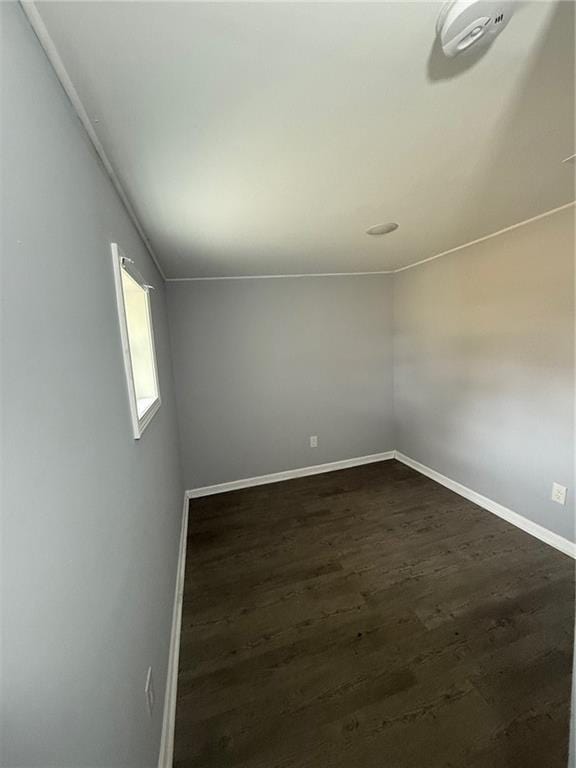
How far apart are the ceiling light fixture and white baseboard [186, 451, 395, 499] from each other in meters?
2.45

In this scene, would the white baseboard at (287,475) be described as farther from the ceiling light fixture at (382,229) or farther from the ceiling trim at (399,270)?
the ceiling light fixture at (382,229)

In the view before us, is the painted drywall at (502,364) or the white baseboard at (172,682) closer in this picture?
the white baseboard at (172,682)

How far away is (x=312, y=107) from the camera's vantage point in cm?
89

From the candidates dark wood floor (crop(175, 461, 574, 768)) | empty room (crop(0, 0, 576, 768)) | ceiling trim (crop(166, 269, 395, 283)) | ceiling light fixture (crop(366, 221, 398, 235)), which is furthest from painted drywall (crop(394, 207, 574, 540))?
ceiling light fixture (crop(366, 221, 398, 235))

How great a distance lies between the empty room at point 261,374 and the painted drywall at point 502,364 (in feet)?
0.07

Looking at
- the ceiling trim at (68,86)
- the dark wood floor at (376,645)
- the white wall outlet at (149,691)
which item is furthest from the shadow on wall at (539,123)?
the dark wood floor at (376,645)

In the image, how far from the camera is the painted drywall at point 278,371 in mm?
3004

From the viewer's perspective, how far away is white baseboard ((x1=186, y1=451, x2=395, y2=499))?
124 inches

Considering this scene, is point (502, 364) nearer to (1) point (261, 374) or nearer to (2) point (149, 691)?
(1) point (261, 374)

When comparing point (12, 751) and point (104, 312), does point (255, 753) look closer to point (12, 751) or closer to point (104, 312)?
point (12, 751)

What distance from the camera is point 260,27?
647 millimetres

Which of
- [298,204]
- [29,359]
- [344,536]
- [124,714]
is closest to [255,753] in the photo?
[124,714]

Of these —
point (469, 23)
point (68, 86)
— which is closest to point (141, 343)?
point (68, 86)

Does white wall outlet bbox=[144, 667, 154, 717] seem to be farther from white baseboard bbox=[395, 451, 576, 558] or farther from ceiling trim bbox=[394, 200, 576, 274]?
ceiling trim bbox=[394, 200, 576, 274]
